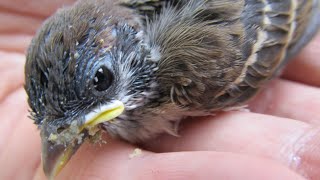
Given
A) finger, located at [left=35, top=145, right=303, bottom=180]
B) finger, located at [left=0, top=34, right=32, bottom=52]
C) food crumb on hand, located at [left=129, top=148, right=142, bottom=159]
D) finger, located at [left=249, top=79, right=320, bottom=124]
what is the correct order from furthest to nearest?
finger, located at [left=0, top=34, right=32, bottom=52]
finger, located at [left=249, top=79, right=320, bottom=124]
food crumb on hand, located at [left=129, top=148, right=142, bottom=159]
finger, located at [left=35, top=145, right=303, bottom=180]

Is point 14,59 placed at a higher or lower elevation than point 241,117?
higher

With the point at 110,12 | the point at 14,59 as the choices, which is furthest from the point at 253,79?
the point at 14,59

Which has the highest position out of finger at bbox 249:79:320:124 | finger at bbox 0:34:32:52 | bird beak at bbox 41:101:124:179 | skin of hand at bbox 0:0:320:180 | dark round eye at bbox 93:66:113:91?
finger at bbox 0:34:32:52

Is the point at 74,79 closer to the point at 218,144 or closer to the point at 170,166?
the point at 170,166

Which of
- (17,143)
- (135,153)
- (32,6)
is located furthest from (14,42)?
(135,153)

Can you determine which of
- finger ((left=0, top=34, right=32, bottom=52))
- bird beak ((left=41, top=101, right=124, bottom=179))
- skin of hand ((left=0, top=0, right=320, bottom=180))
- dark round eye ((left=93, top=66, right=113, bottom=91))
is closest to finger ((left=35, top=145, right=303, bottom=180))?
skin of hand ((left=0, top=0, right=320, bottom=180))

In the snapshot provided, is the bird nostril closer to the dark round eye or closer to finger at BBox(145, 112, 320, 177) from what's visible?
the dark round eye

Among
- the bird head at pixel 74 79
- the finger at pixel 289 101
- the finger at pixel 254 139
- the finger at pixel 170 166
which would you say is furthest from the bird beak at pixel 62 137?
the finger at pixel 289 101

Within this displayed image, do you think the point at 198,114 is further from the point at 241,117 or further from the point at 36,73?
the point at 36,73
